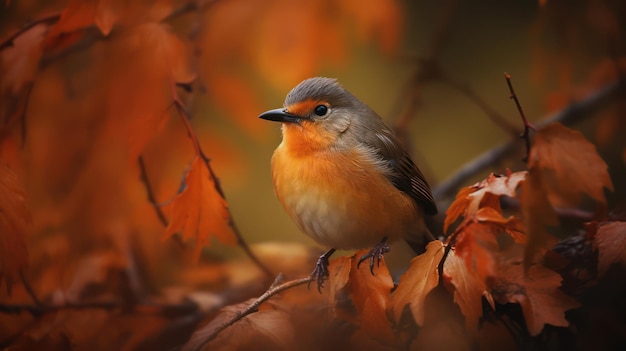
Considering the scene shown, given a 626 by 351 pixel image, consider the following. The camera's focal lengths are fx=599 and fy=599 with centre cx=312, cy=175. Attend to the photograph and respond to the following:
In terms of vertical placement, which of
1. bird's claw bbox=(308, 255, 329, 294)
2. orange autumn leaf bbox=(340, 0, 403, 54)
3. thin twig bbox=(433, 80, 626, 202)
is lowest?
thin twig bbox=(433, 80, 626, 202)

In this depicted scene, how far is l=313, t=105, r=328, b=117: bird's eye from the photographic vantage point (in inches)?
67.3

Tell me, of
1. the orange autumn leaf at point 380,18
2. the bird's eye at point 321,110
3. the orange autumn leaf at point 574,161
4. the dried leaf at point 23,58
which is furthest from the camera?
the orange autumn leaf at point 380,18

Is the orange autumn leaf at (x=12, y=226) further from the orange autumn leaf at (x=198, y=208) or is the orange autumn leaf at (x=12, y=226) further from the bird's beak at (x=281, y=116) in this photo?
the bird's beak at (x=281, y=116)

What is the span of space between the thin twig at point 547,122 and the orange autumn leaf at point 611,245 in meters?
1.03

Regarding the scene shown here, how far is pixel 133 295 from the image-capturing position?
6.15 feet

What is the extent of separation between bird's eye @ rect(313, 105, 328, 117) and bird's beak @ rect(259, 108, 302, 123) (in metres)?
0.06

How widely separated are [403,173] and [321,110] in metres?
0.30

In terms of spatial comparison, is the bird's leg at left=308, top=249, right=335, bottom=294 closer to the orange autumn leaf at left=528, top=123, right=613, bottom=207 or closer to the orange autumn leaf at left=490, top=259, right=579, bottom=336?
the orange autumn leaf at left=490, top=259, right=579, bottom=336

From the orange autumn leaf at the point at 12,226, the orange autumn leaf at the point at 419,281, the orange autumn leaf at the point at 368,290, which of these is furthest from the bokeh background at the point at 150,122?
the orange autumn leaf at the point at 419,281

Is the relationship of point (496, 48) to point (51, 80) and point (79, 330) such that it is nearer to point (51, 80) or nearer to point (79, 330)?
point (51, 80)

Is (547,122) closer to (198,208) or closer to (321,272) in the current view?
(321,272)

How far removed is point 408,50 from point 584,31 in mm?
1335

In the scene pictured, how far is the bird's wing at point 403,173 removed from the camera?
170cm

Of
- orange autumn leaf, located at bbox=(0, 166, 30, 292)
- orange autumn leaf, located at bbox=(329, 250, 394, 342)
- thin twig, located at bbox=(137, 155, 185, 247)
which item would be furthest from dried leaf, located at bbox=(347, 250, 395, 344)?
orange autumn leaf, located at bbox=(0, 166, 30, 292)
